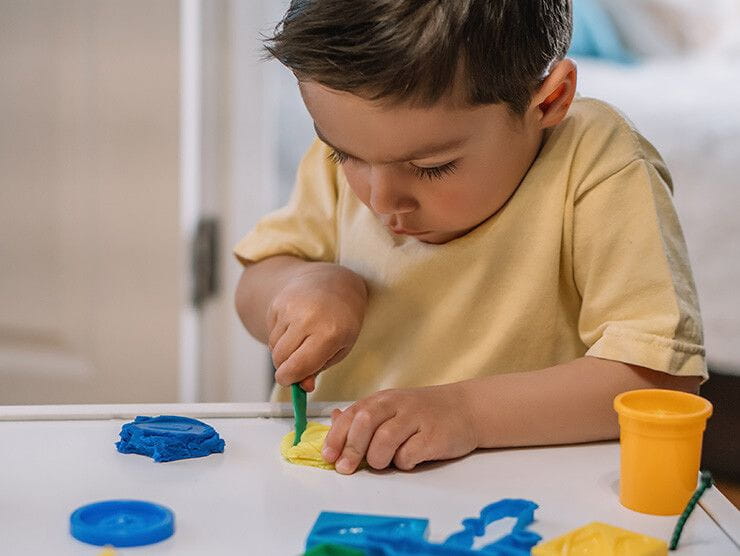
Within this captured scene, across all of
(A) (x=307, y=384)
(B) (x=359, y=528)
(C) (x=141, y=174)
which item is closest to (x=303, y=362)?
(A) (x=307, y=384)

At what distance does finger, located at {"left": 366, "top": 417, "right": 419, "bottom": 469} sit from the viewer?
0.70 m

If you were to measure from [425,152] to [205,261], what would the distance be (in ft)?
3.99

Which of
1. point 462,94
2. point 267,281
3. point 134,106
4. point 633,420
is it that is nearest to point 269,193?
point 134,106

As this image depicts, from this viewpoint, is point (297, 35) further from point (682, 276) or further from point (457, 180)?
point (682, 276)

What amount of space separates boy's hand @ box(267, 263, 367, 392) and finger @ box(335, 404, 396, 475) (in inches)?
3.4

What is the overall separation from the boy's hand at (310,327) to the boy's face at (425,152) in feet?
0.24

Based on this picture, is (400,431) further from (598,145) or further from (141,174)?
(141,174)

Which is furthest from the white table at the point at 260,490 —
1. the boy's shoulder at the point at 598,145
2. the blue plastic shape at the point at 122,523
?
the boy's shoulder at the point at 598,145

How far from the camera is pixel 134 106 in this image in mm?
1813

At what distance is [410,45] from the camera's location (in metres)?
0.73

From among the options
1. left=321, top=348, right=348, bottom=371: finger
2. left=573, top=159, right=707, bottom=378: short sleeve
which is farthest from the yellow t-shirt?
left=321, top=348, right=348, bottom=371: finger

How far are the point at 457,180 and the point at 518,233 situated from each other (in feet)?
0.37

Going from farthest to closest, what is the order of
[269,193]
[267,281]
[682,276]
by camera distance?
[269,193] → [267,281] → [682,276]

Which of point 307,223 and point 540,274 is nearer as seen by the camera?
point 540,274
